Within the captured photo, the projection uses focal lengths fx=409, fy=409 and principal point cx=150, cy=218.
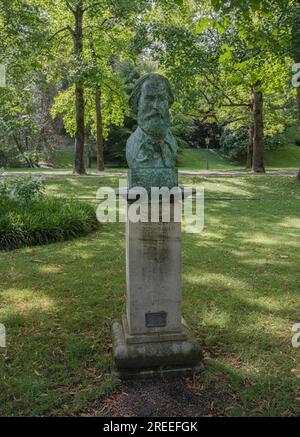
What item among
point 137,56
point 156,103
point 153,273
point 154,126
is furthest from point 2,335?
point 137,56

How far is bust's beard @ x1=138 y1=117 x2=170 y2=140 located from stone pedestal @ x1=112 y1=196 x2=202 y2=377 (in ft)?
2.24

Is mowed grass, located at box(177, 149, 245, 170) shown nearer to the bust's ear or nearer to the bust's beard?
the bust's ear

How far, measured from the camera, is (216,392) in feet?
12.3

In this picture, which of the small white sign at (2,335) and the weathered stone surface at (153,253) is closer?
the weathered stone surface at (153,253)

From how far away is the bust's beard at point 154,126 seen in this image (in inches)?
150

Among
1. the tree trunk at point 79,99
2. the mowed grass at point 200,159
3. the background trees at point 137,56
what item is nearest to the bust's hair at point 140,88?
the background trees at point 137,56

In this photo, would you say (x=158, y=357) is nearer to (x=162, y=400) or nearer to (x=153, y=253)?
(x=162, y=400)

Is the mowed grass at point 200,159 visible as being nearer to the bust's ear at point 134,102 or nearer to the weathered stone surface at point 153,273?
the bust's ear at point 134,102

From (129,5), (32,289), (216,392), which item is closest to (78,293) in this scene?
(32,289)

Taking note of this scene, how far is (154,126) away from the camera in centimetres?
381

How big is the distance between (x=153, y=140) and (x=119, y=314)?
8.23ft

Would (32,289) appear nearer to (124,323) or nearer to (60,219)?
(124,323)

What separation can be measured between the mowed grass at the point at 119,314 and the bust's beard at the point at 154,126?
2344mm

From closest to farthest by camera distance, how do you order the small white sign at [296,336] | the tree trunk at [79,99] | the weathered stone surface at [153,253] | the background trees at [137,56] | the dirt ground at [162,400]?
the dirt ground at [162,400]
the weathered stone surface at [153,253]
the small white sign at [296,336]
the background trees at [137,56]
the tree trunk at [79,99]
